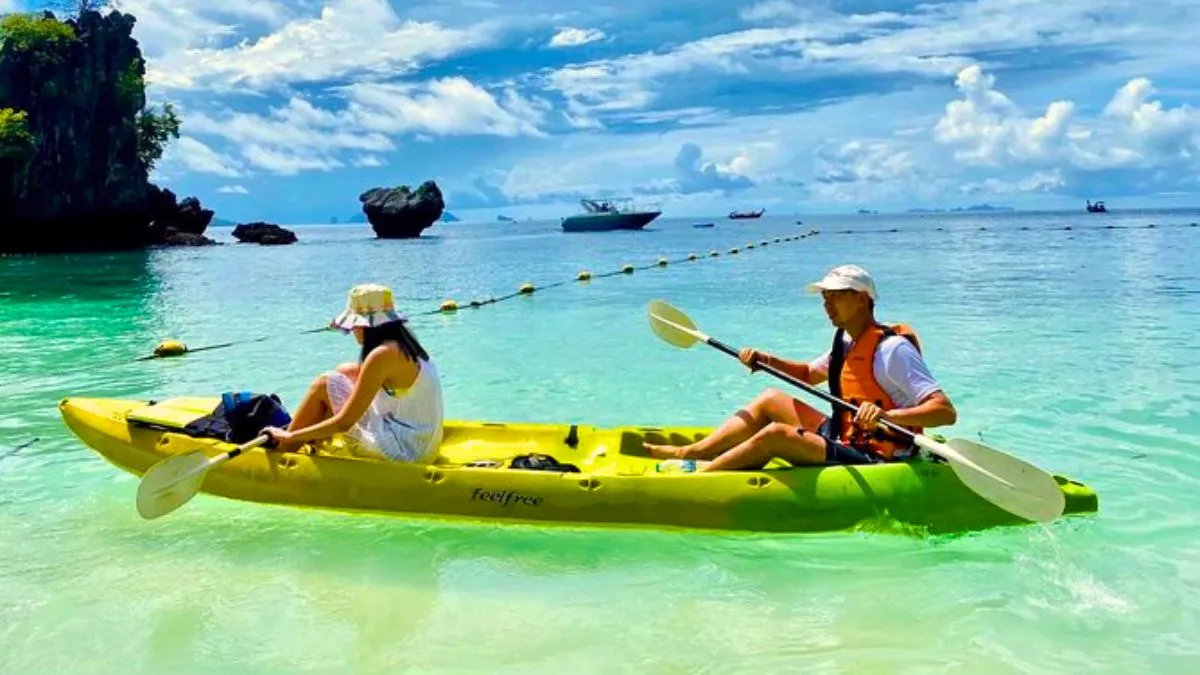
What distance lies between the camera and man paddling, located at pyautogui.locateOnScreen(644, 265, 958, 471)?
5785 mm

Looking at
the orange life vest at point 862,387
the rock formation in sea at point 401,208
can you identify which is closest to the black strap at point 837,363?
the orange life vest at point 862,387

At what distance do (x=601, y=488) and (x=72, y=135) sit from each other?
216ft

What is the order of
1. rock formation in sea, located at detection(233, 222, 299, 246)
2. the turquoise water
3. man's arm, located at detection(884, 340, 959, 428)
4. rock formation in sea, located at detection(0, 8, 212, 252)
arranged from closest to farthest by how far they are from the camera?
the turquoise water
man's arm, located at detection(884, 340, 959, 428)
rock formation in sea, located at detection(0, 8, 212, 252)
rock formation in sea, located at detection(233, 222, 299, 246)

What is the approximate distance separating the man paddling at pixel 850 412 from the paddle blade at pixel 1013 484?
0.32m

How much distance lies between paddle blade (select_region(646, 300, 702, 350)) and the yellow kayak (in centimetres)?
143

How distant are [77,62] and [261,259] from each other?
21.9m

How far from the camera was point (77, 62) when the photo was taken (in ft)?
Answer: 205

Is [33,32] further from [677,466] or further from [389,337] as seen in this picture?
[677,466]

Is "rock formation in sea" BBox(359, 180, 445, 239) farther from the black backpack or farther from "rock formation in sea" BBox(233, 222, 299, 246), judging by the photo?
the black backpack

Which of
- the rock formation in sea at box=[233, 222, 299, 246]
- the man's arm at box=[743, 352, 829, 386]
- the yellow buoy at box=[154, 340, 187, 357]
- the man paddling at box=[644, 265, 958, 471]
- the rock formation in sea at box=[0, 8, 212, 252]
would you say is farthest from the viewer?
the rock formation in sea at box=[233, 222, 299, 246]

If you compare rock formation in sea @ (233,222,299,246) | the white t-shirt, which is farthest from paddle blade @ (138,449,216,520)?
rock formation in sea @ (233,222,299,246)

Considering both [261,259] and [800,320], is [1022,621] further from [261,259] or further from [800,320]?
[261,259]

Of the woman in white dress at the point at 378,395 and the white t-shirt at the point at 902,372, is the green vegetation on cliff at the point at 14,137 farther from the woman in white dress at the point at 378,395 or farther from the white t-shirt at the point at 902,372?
the white t-shirt at the point at 902,372

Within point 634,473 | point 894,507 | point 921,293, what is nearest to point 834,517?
point 894,507
